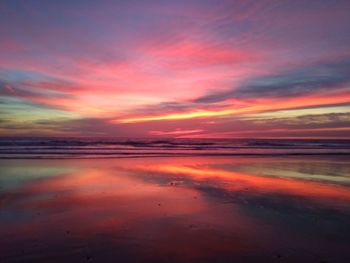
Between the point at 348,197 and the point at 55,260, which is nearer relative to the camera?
the point at 55,260

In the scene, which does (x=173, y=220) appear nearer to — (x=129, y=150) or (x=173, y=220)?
(x=173, y=220)

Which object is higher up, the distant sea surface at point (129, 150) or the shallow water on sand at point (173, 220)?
the distant sea surface at point (129, 150)

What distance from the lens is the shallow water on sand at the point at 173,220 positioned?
569cm

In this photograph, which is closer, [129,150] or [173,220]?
Result: [173,220]

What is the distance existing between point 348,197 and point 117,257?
819cm

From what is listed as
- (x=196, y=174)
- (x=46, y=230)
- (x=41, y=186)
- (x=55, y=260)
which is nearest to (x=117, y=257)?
(x=55, y=260)

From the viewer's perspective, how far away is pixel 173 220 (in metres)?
7.70

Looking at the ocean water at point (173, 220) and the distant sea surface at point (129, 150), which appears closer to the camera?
the ocean water at point (173, 220)

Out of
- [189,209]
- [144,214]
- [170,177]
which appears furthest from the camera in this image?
[170,177]

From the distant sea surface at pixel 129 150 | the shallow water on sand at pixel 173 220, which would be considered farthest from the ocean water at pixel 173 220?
the distant sea surface at pixel 129 150

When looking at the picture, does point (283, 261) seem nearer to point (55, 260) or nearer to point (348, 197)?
point (55, 260)

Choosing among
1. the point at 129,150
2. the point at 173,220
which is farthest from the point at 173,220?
the point at 129,150

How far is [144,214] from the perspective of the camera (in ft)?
26.8

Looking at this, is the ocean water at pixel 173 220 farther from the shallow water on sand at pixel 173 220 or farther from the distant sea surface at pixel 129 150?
the distant sea surface at pixel 129 150
